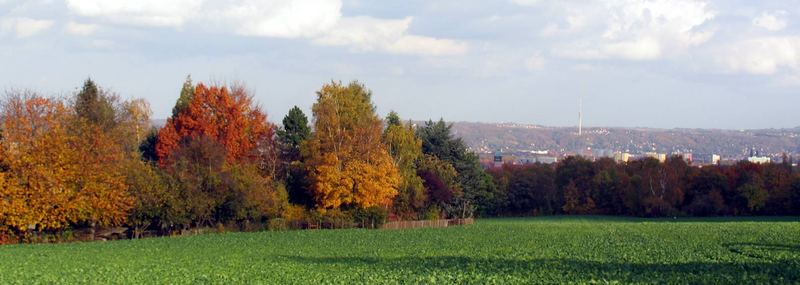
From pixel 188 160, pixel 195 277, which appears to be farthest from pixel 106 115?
pixel 195 277

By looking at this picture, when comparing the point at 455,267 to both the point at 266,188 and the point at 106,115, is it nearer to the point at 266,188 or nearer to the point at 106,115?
the point at 266,188

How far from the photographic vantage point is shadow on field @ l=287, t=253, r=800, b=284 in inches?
1022

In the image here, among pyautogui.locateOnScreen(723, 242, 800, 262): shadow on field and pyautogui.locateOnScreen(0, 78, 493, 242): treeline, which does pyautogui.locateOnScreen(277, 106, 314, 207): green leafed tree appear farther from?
pyautogui.locateOnScreen(723, 242, 800, 262): shadow on field

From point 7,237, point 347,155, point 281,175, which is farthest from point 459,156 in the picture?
point 7,237

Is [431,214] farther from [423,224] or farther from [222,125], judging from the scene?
[222,125]

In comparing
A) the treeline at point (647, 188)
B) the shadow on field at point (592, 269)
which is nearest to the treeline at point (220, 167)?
the treeline at point (647, 188)

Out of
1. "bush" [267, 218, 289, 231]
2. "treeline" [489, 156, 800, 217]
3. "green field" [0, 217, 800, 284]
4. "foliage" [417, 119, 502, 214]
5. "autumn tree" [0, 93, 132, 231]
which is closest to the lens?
"green field" [0, 217, 800, 284]

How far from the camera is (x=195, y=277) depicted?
29.0 m

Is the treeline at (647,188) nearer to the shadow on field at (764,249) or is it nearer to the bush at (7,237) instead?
the shadow on field at (764,249)

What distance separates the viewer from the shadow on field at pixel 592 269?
26.0m

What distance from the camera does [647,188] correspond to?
10275 cm

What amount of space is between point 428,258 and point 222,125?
157ft

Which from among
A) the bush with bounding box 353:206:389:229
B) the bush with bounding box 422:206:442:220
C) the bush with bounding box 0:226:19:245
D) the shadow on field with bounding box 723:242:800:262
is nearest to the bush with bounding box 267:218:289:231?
the bush with bounding box 353:206:389:229

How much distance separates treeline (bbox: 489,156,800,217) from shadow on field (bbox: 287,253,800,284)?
68.8 m
